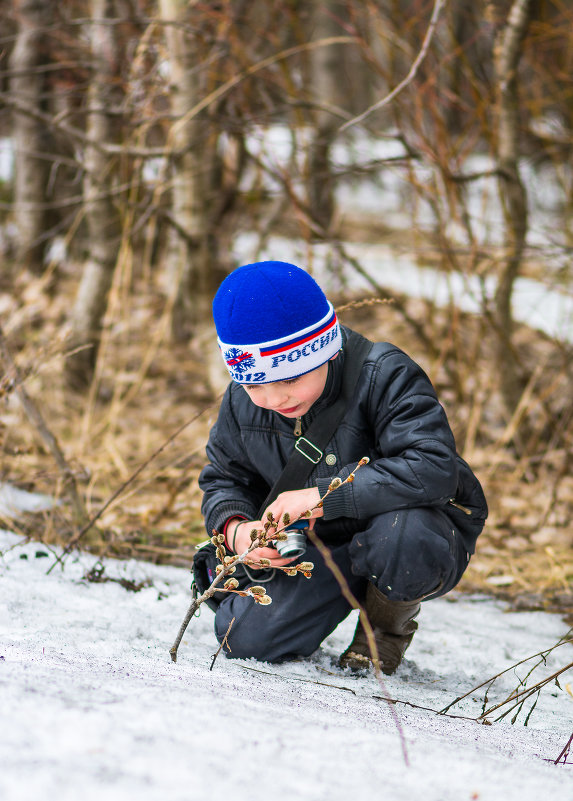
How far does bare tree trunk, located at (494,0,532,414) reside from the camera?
3678 millimetres

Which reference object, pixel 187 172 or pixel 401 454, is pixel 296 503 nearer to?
pixel 401 454

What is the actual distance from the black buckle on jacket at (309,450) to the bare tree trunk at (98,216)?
108 inches

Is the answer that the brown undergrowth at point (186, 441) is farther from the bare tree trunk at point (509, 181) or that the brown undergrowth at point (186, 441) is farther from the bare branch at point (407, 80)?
the bare branch at point (407, 80)

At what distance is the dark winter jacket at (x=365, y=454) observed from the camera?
1818 millimetres

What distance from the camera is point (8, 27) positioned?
6223 millimetres

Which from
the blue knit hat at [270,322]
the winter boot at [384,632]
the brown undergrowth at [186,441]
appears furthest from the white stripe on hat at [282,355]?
the brown undergrowth at [186,441]

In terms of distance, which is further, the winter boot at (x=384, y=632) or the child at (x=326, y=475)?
the winter boot at (x=384, y=632)

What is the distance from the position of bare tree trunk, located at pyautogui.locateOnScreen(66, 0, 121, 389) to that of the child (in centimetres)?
261

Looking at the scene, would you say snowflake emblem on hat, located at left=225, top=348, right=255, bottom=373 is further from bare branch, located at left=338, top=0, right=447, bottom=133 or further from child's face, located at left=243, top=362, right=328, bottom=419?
bare branch, located at left=338, top=0, right=447, bottom=133

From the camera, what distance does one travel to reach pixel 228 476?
216cm

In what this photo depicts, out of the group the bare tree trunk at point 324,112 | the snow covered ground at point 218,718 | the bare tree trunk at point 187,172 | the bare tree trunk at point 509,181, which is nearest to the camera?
the snow covered ground at point 218,718

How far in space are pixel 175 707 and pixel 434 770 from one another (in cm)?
42

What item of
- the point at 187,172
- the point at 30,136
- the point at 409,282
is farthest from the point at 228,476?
the point at 409,282

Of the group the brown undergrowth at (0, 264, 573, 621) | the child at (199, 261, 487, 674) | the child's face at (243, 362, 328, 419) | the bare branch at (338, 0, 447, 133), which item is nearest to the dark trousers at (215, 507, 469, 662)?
the child at (199, 261, 487, 674)
